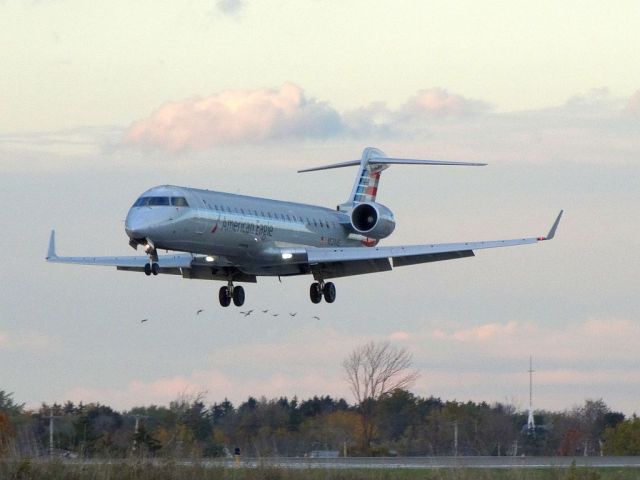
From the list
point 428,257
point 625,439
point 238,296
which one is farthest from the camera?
point 625,439

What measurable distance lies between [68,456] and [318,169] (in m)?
28.0

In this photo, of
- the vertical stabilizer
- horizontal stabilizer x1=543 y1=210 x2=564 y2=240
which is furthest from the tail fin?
horizontal stabilizer x1=543 y1=210 x2=564 y2=240

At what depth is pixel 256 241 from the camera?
155ft

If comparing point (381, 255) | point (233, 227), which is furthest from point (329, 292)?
point (233, 227)

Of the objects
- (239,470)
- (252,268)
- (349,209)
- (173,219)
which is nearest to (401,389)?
(349,209)

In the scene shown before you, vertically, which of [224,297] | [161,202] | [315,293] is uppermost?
[161,202]

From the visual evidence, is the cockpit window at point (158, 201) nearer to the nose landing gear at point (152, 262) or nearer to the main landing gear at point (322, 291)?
the nose landing gear at point (152, 262)

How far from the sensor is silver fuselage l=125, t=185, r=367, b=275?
43312 millimetres

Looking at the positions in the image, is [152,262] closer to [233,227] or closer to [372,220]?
[233,227]

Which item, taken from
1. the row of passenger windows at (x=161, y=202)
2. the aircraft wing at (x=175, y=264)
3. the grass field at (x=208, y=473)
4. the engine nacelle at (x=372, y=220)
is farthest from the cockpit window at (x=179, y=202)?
the grass field at (x=208, y=473)

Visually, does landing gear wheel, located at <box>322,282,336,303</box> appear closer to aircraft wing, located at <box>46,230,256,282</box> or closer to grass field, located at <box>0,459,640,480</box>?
aircraft wing, located at <box>46,230,256,282</box>

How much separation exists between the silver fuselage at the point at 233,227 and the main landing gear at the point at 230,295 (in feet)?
4.40

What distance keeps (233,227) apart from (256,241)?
4.73 feet

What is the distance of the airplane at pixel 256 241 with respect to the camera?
43750 millimetres
